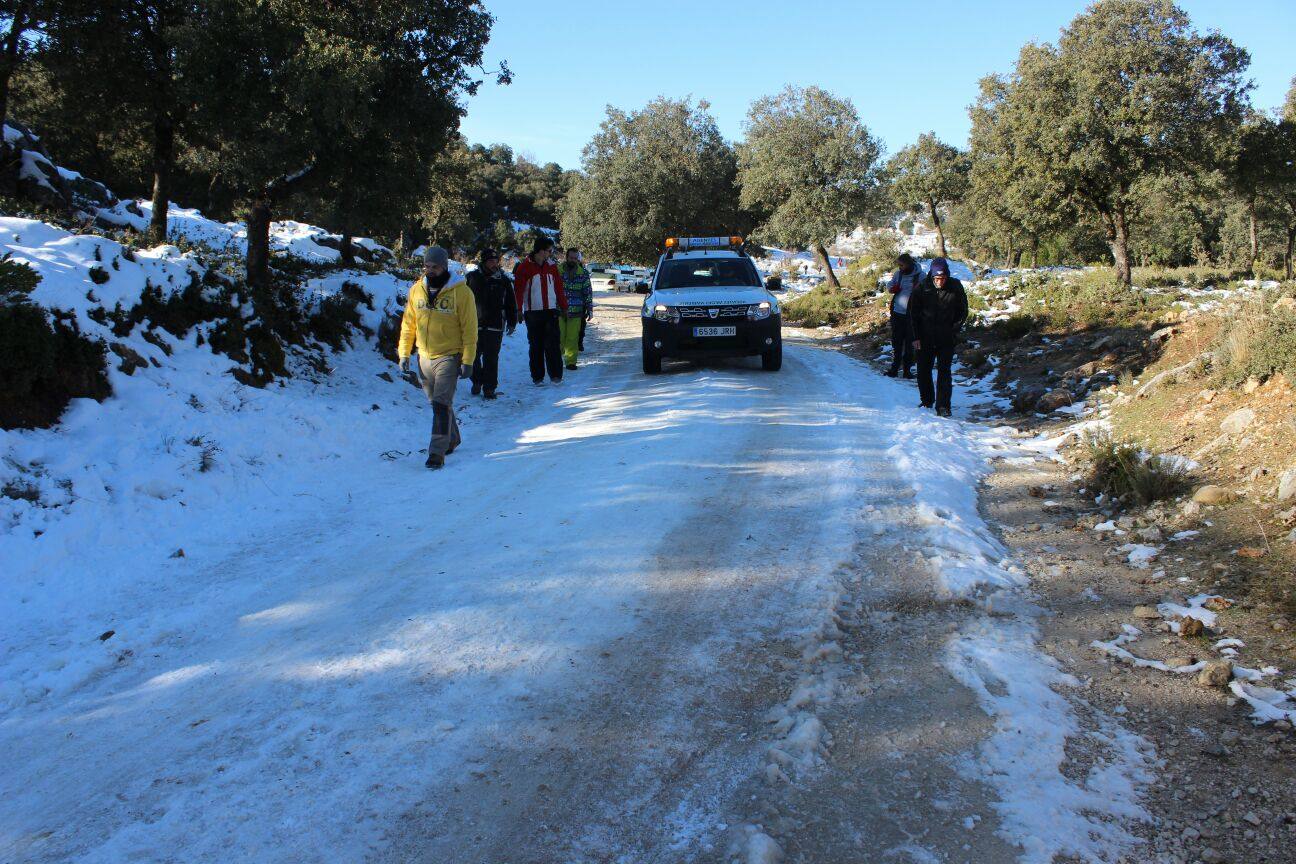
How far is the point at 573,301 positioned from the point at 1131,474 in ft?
29.2

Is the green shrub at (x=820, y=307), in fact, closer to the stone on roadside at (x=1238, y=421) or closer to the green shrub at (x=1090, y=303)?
the green shrub at (x=1090, y=303)

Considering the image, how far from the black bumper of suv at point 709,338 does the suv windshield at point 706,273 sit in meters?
1.17

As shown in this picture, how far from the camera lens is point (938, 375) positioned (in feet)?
31.7

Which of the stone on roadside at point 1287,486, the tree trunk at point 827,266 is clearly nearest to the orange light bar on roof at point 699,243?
the stone on roadside at point 1287,486

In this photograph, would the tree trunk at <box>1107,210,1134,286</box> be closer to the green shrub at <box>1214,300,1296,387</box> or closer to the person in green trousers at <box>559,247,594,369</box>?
the green shrub at <box>1214,300,1296,387</box>

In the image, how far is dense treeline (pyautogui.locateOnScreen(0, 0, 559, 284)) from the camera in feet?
33.7

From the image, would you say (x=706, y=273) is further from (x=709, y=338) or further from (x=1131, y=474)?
(x=1131, y=474)

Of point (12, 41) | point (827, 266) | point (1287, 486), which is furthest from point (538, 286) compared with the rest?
point (827, 266)

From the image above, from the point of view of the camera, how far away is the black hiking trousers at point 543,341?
38.6 feet

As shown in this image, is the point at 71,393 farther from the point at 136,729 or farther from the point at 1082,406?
the point at 1082,406

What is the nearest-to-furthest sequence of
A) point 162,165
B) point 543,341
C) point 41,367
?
point 41,367 → point 543,341 → point 162,165

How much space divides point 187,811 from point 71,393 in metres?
4.71

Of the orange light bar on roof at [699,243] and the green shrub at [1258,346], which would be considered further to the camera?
the orange light bar on roof at [699,243]

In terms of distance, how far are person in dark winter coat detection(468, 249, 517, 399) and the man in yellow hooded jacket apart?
319 centimetres
